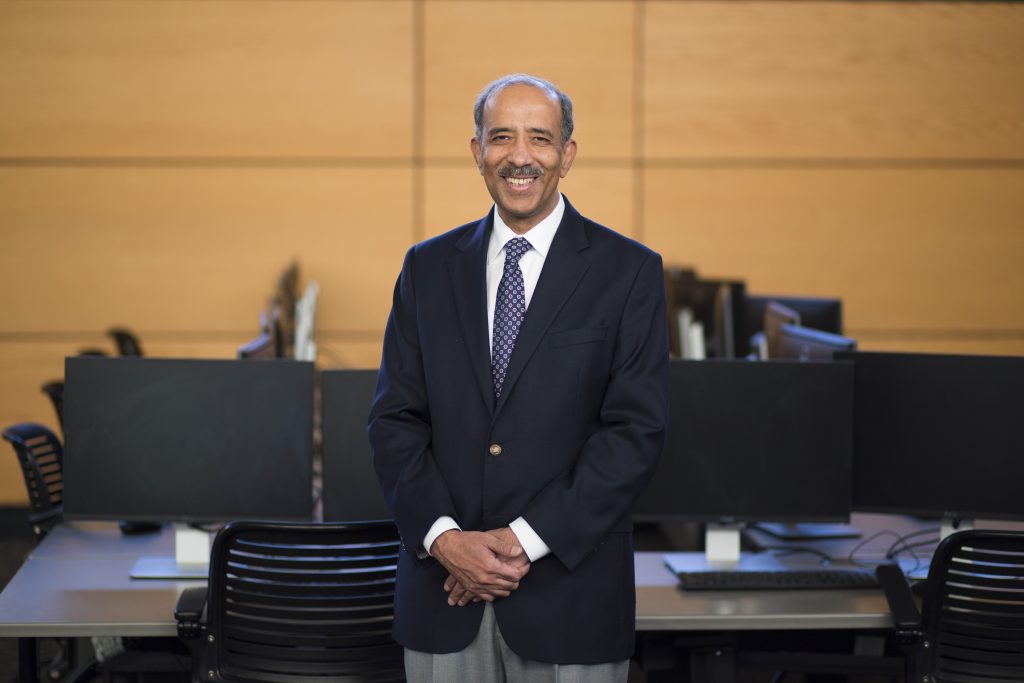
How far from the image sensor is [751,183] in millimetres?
6109

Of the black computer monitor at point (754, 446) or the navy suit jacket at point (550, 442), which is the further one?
the black computer monitor at point (754, 446)

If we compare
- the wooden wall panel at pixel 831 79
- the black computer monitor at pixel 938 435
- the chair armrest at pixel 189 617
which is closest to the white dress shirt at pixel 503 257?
the chair armrest at pixel 189 617

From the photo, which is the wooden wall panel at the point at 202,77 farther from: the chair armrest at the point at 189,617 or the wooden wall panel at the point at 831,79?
the chair armrest at the point at 189,617

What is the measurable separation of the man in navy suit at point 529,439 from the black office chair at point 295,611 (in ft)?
1.25

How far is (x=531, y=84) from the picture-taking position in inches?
74.2

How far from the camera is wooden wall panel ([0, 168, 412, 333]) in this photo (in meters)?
5.89

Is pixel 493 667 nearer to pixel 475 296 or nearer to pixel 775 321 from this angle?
pixel 475 296

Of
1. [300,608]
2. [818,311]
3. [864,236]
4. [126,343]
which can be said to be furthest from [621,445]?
[864,236]

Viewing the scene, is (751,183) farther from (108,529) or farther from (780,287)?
(108,529)

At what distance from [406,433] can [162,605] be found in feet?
2.90

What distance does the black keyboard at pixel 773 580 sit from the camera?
103 inches

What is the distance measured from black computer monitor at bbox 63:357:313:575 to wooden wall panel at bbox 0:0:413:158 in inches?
135

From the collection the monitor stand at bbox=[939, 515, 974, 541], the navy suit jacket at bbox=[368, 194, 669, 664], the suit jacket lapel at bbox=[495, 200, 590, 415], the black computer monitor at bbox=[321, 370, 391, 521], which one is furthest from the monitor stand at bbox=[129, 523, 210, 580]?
the monitor stand at bbox=[939, 515, 974, 541]

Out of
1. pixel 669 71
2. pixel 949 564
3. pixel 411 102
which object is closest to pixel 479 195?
pixel 411 102
